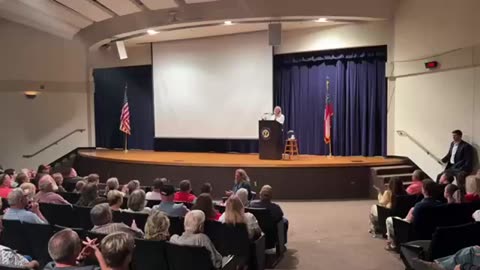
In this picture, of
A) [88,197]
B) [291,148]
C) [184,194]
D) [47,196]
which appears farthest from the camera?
[291,148]

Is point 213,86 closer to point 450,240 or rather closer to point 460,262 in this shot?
point 450,240

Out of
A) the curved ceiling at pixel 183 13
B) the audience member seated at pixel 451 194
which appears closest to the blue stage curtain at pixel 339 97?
the curved ceiling at pixel 183 13

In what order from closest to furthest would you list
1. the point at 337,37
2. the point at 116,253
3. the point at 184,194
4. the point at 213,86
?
the point at 116,253, the point at 184,194, the point at 337,37, the point at 213,86

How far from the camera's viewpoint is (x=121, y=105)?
14422mm

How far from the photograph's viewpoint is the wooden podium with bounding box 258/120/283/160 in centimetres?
970

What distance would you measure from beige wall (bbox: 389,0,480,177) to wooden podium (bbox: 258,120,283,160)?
2.68 metres

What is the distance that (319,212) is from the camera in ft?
25.2

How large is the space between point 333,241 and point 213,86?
24.0 ft

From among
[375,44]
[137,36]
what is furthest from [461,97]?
[137,36]

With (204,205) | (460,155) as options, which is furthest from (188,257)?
(460,155)

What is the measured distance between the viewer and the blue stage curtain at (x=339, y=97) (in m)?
10.7

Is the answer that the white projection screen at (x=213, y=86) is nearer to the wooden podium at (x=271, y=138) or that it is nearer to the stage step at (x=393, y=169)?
the wooden podium at (x=271, y=138)


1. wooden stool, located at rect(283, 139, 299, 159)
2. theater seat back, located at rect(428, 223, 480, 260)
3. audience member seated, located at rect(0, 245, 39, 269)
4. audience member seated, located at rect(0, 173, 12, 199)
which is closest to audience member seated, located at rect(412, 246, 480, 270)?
theater seat back, located at rect(428, 223, 480, 260)

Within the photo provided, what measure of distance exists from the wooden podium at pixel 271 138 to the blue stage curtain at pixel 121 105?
5030 millimetres
